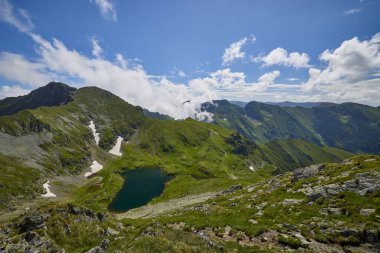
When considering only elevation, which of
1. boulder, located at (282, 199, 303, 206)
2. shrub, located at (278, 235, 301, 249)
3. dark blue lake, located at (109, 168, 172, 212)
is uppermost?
shrub, located at (278, 235, 301, 249)

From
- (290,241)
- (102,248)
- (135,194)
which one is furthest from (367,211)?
(135,194)

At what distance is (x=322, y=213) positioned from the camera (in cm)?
3080

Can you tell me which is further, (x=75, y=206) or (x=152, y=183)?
(x=152, y=183)

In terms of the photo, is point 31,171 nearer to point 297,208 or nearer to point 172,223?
point 172,223

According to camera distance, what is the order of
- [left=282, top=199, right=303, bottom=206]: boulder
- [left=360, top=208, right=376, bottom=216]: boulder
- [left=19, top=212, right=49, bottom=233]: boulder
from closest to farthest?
[left=360, top=208, right=376, bottom=216]: boulder
[left=19, top=212, right=49, bottom=233]: boulder
[left=282, top=199, right=303, bottom=206]: boulder

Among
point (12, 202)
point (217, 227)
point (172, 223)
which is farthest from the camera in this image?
point (12, 202)

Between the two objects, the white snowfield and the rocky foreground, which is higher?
the rocky foreground

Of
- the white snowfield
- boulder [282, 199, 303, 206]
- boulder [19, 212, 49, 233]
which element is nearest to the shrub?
boulder [282, 199, 303, 206]

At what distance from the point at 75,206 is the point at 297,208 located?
34.3 m

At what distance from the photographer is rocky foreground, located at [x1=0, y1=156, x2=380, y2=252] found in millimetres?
23016

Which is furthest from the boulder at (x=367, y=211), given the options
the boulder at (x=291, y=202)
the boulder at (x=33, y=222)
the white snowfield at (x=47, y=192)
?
the white snowfield at (x=47, y=192)

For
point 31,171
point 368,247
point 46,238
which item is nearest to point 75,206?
point 46,238

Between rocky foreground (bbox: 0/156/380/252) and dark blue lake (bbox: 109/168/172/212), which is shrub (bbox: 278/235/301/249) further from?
dark blue lake (bbox: 109/168/172/212)

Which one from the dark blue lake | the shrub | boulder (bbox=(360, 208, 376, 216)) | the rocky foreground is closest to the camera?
the rocky foreground
